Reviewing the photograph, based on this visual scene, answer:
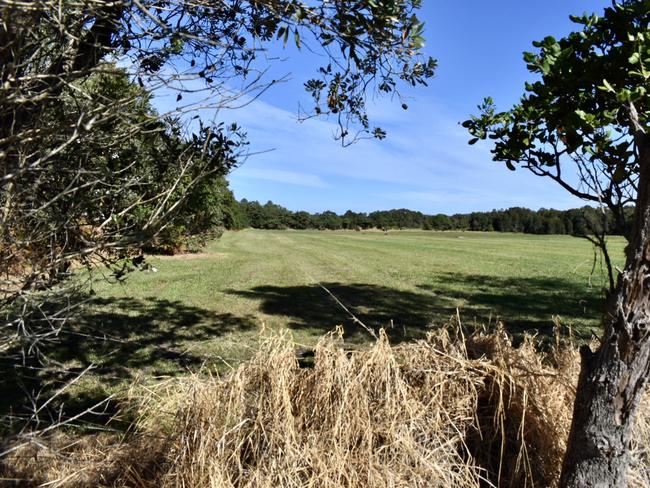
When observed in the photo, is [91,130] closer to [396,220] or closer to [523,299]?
[523,299]

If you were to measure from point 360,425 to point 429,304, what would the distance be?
8.94 m

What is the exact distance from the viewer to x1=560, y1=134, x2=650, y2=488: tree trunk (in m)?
2.13

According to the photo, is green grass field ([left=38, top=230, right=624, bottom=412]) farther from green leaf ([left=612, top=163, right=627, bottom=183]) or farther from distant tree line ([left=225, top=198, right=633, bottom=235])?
distant tree line ([left=225, top=198, right=633, bottom=235])

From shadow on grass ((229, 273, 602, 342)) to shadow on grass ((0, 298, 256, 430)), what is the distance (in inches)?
74.9

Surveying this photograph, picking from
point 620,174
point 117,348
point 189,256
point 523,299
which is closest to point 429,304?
point 523,299

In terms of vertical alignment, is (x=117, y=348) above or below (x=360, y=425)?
below

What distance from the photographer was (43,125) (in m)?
2.23

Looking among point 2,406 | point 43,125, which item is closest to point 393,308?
point 2,406

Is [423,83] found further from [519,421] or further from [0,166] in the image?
[0,166]

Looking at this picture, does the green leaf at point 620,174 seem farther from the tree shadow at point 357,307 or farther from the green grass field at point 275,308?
the tree shadow at point 357,307

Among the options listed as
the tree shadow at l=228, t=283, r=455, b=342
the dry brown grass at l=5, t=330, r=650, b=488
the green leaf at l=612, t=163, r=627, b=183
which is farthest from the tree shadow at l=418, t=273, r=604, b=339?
the green leaf at l=612, t=163, r=627, b=183

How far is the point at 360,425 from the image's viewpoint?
95.8 inches

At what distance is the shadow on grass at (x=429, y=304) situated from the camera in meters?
8.89

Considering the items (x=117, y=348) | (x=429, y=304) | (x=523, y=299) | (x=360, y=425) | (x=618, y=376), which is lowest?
(x=429, y=304)
